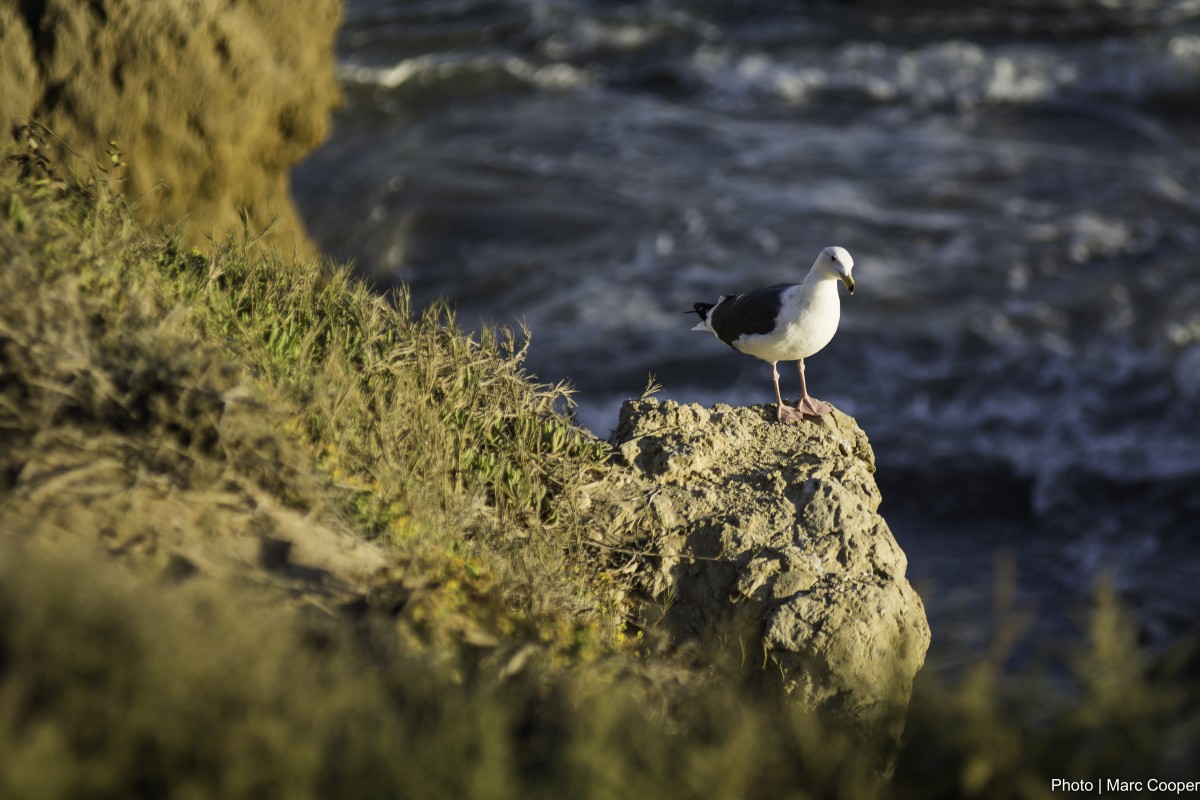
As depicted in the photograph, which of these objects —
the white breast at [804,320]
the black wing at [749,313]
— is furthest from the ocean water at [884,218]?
the white breast at [804,320]

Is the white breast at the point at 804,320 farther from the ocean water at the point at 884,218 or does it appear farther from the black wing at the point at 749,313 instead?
the ocean water at the point at 884,218

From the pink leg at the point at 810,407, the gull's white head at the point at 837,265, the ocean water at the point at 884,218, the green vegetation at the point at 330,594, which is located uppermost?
the green vegetation at the point at 330,594

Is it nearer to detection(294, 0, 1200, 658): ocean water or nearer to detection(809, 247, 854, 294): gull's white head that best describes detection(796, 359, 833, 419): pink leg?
detection(809, 247, 854, 294): gull's white head

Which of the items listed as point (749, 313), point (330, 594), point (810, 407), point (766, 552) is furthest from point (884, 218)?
point (330, 594)

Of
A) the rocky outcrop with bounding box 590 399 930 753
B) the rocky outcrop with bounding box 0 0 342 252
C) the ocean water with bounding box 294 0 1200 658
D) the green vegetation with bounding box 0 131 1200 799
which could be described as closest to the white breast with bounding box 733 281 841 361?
the rocky outcrop with bounding box 590 399 930 753

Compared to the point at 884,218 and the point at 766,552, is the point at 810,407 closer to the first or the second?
the point at 766,552

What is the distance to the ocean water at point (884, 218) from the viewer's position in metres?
10.4

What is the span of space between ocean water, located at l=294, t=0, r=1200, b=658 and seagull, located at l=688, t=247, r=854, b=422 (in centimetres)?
100

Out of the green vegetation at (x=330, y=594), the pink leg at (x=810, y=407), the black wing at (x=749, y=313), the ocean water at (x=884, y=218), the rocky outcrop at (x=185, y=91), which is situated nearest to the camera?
the green vegetation at (x=330, y=594)

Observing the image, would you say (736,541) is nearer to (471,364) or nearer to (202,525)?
(471,364)

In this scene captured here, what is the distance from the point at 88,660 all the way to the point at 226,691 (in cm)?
34

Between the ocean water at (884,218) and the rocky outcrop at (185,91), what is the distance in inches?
105

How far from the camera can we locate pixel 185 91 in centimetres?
720

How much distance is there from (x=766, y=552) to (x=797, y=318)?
5.17 feet
